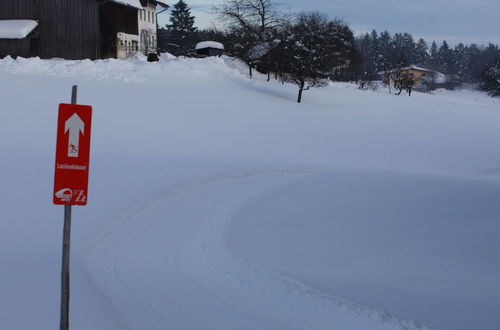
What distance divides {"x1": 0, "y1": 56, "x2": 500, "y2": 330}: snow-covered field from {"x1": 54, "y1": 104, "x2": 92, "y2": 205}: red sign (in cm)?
237

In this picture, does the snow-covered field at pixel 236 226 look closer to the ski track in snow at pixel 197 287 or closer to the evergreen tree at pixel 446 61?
the ski track in snow at pixel 197 287

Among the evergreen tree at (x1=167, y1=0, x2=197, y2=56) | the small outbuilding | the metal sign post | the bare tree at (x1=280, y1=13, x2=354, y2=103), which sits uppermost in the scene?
the evergreen tree at (x1=167, y1=0, x2=197, y2=56)

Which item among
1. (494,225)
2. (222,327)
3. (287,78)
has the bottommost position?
(222,327)

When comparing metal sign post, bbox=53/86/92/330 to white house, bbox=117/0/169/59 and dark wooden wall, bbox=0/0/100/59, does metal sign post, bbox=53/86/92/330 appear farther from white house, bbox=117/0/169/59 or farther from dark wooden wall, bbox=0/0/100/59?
white house, bbox=117/0/169/59

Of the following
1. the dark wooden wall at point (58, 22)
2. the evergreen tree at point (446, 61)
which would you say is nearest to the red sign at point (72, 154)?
the dark wooden wall at point (58, 22)

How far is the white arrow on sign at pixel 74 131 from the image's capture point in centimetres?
520

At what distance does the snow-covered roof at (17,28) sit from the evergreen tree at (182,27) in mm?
46983

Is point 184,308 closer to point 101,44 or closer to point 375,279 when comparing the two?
point 375,279

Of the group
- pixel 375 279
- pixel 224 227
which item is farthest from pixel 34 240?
pixel 375 279

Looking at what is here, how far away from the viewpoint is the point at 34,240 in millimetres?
10398

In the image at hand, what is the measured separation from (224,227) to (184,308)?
4.21 m

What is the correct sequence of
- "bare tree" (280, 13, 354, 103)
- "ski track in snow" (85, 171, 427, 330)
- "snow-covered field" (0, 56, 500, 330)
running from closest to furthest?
"ski track in snow" (85, 171, 427, 330)
"snow-covered field" (0, 56, 500, 330)
"bare tree" (280, 13, 354, 103)

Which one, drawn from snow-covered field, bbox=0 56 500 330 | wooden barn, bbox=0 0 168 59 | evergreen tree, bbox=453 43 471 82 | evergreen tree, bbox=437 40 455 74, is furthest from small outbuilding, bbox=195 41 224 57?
evergreen tree, bbox=437 40 455 74

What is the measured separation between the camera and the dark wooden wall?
38500 millimetres
